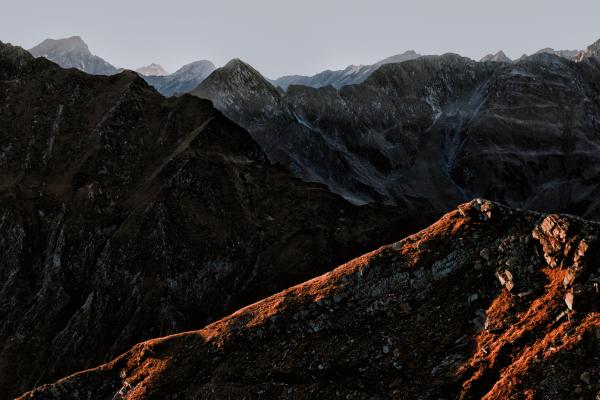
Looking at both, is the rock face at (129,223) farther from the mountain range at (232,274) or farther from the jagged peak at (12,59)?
the jagged peak at (12,59)

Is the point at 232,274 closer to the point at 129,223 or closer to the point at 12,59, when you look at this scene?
the point at 129,223

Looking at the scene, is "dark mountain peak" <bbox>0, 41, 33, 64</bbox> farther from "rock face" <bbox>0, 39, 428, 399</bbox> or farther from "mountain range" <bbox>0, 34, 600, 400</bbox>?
"rock face" <bbox>0, 39, 428, 399</bbox>

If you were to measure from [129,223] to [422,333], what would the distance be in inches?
3062

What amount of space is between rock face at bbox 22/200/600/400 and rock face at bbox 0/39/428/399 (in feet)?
157

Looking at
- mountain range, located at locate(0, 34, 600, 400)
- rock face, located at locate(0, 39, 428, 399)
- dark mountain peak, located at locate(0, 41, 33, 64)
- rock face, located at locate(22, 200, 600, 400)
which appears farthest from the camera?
dark mountain peak, located at locate(0, 41, 33, 64)

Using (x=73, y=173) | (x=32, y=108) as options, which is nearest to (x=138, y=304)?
(x=73, y=173)

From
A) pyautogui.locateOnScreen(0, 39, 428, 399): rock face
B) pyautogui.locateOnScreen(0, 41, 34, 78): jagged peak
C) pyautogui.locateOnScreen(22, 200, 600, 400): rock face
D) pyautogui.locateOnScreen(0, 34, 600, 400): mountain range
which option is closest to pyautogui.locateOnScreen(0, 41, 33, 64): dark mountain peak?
pyautogui.locateOnScreen(0, 41, 34, 78): jagged peak

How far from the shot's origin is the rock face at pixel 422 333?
89.7ft

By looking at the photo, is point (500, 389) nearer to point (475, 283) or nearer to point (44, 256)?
point (475, 283)

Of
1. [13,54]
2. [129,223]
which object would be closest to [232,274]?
[129,223]

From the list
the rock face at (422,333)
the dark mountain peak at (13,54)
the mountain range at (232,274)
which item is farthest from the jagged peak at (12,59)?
the rock face at (422,333)

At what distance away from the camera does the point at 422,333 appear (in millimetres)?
31203

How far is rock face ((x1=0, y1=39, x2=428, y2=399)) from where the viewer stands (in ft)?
283

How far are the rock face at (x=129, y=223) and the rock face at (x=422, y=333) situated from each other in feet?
157
